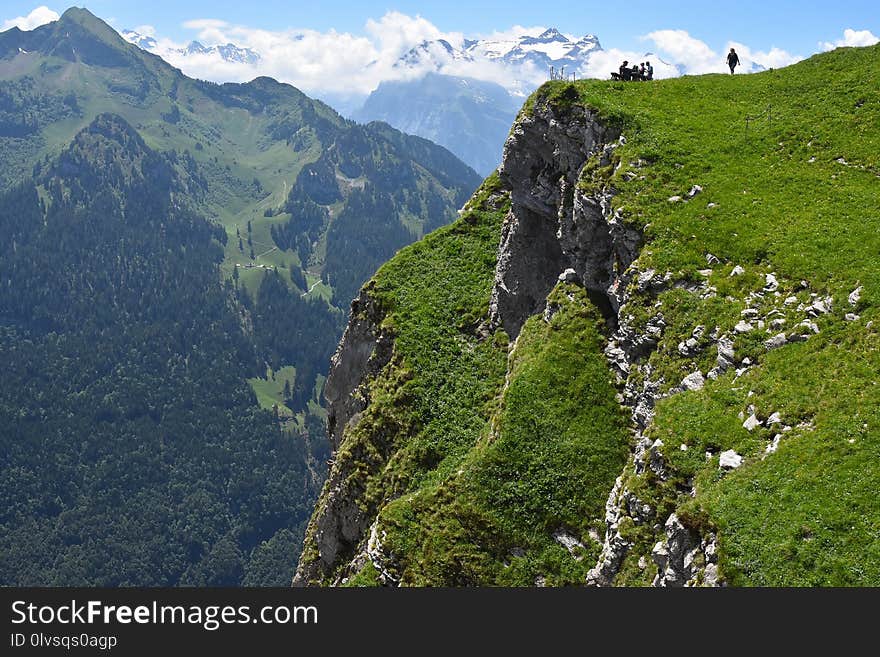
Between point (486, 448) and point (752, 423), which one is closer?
point (752, 423)

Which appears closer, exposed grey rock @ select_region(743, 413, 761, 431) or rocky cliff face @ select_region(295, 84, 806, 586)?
exposed grey rock @ select_region(743, 413, 761, 431)

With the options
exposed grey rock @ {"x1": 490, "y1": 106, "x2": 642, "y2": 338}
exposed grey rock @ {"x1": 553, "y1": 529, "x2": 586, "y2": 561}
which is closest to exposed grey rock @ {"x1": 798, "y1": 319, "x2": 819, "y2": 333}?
exposed grey rock @ {"x1": 553, "y1": 529, "x2": 586, "y2": 561}

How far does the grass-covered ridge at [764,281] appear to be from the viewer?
2323 cm

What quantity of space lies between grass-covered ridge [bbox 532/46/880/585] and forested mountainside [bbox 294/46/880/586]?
0.12 meters

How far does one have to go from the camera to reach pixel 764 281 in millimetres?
34969

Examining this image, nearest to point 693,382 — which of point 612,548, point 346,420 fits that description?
point 612,548

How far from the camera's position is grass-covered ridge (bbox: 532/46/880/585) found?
23.2 m

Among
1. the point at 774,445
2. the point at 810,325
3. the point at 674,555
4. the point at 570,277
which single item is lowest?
the point at 674,555

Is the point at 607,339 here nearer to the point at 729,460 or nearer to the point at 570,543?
the point at 570,543

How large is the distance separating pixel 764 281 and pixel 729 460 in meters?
12.2

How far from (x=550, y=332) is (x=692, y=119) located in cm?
2120

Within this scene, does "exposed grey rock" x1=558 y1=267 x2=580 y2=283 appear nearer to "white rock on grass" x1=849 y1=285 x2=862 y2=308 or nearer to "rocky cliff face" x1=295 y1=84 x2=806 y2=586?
"rocky cliff face" x1=295 y1=84 x2=806 y2=586

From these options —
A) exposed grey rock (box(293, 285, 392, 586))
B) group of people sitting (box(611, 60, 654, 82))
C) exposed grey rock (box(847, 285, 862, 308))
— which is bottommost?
exposed grey rock (box(293, 285, 392, 586))

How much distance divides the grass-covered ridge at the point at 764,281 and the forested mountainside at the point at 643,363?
12 cm
